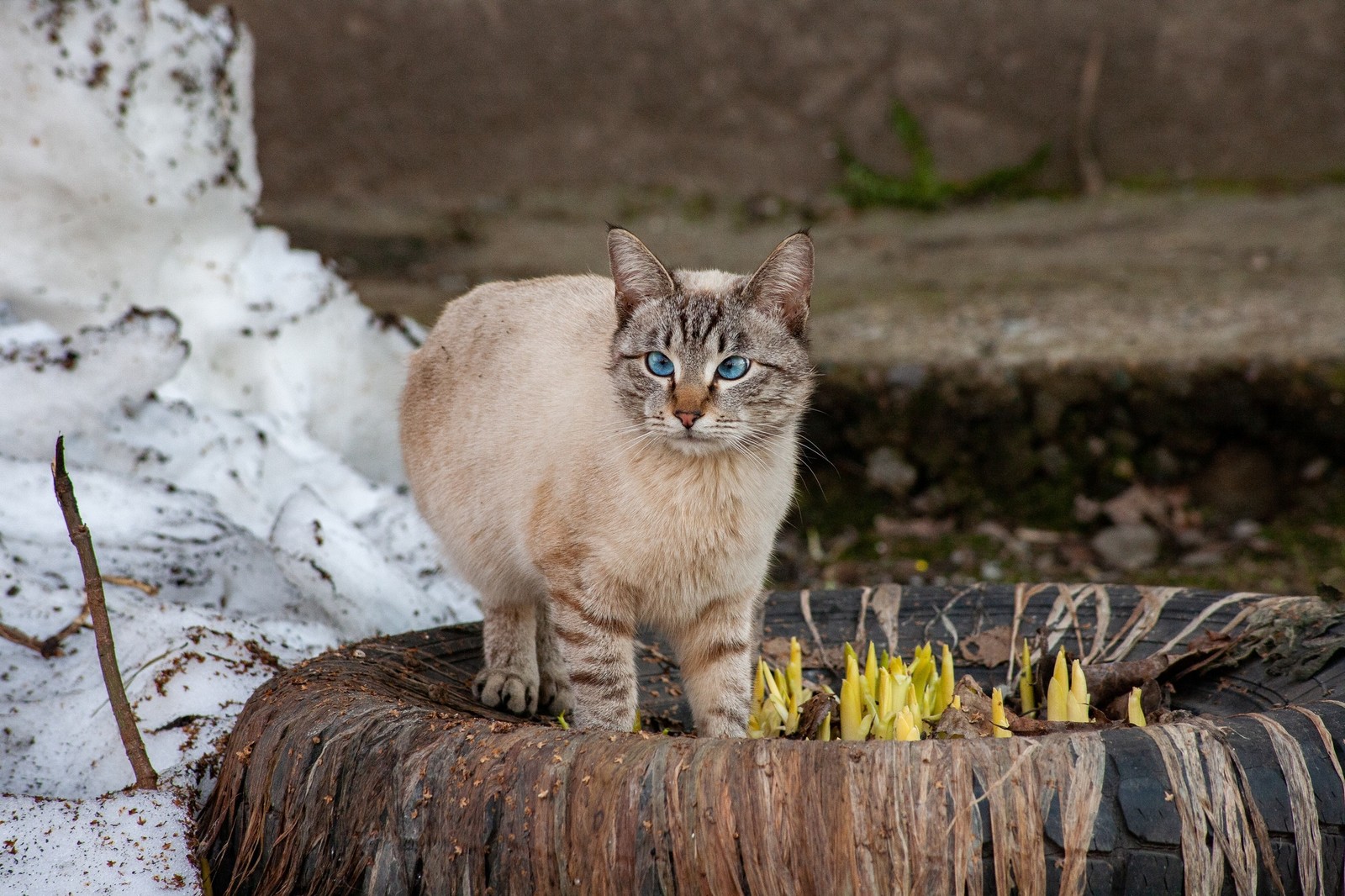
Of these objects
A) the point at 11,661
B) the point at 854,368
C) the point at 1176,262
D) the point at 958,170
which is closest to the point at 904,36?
the point at 958,170

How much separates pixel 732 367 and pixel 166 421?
181 cm

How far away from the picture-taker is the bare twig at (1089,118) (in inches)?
235

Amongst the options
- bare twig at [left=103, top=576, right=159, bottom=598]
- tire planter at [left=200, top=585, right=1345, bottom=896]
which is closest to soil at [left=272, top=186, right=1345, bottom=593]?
bare twig at [left=103, top=576, right=159, bottom=598]

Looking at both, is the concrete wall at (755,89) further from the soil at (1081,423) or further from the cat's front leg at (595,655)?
the cat's front leg at (595,655)

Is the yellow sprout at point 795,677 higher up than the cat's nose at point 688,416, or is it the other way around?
the cat's nose at point 688,416

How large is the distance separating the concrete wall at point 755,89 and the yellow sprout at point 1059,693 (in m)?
4.17

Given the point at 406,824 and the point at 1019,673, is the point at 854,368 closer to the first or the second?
the point at 1019,673

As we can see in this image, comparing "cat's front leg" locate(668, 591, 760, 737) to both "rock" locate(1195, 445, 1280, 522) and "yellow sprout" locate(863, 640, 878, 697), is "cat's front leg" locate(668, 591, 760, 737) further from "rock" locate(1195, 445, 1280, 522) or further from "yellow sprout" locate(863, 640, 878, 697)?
"rock" locate(1195, 445, 1280, 522)

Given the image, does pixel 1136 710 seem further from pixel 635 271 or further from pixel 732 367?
pixel 635 271

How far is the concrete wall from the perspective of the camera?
5.91 meters

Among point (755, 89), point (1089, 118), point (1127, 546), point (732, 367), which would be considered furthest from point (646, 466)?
point (1089, 118)

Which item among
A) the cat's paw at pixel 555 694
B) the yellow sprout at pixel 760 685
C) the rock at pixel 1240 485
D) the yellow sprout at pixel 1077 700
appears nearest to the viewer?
the yellow sprout at pixel 1077 700

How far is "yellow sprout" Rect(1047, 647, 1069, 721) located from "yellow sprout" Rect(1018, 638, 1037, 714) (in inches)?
4.9

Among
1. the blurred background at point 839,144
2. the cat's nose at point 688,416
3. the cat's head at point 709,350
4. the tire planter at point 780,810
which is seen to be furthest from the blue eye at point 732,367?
the blurred background at point 839,144
